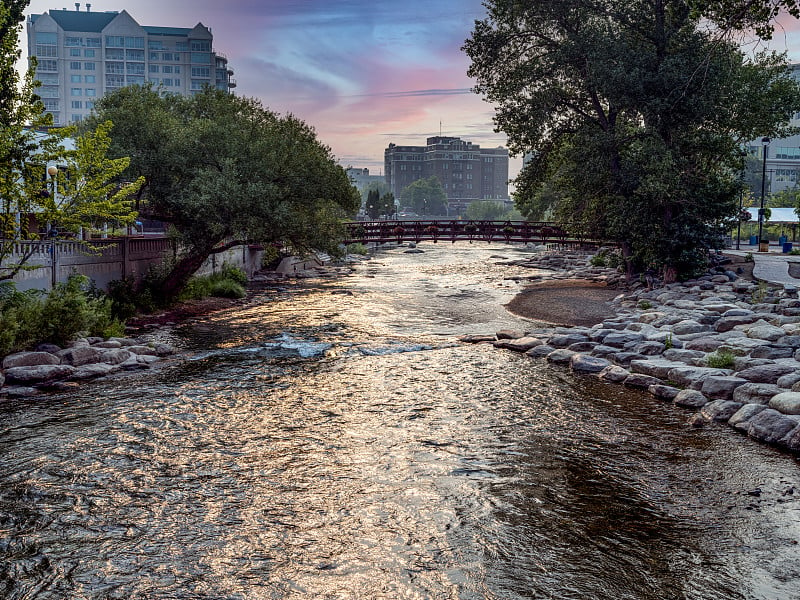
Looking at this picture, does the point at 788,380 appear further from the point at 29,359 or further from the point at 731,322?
the point at 29,359

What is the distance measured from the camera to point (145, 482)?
1038cm

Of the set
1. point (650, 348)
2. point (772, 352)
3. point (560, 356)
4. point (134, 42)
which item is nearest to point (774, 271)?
point (650, 348)

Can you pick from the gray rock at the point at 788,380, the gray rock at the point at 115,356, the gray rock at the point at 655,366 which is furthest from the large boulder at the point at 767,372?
the gray rock at the point at 115,356

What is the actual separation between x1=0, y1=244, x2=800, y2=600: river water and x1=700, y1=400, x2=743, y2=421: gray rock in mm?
763

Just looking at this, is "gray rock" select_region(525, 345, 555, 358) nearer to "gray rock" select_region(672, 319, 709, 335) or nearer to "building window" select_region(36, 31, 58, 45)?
"gray rock" select_region(672, 319, 709, 335)

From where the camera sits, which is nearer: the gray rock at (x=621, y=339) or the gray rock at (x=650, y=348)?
the gray rock at (x=650, y=348)

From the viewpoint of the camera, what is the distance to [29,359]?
16.9 meters

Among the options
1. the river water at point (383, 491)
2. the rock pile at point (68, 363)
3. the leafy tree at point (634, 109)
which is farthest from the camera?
the leafy tree at point (634, 109)

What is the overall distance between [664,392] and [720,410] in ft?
5.51

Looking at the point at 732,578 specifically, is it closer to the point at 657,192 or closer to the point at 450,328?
the point at 450,328

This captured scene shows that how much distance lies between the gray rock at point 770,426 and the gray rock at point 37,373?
1533 cm

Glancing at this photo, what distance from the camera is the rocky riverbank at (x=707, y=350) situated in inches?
530

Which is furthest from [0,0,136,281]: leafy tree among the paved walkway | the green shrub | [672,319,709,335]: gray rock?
the paved walkway

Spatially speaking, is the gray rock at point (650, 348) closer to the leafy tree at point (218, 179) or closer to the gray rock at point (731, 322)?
the gray rock at point (731, 322)
